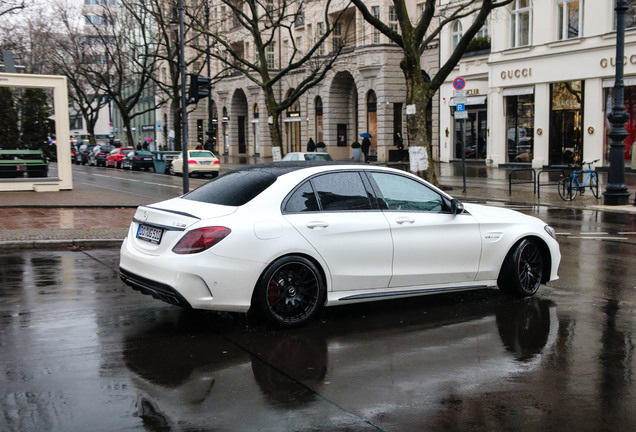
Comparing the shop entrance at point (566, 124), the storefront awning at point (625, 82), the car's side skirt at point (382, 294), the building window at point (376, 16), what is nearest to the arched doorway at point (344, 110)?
the building window at point (376, 16)

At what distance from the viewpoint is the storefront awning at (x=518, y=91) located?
121 ft

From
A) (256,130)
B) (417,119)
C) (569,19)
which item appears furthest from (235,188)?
(256,130)

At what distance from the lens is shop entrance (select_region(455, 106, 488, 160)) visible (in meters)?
41.1

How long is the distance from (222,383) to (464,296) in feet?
12.6

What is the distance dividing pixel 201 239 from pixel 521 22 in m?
34.5

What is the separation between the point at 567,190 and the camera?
2052 centimetres

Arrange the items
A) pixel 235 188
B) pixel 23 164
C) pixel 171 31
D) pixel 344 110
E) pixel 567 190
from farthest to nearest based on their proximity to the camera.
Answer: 1. pixel 344 110
2. pixel 171 31
3. pixel 23 164
4. pixel 567 190
5. pixel 235 188

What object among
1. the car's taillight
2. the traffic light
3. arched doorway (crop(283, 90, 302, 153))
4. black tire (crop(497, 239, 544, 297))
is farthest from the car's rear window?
arched doorway (crop(283, 90, 302, 153))

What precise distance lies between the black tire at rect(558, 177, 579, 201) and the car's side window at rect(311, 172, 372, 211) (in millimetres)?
14747

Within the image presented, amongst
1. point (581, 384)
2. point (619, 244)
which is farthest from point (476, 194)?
point (581, 384)

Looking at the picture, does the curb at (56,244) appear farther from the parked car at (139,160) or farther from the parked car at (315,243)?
the parked car at (139,160)

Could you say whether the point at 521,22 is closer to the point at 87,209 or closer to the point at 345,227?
the point at 87,209

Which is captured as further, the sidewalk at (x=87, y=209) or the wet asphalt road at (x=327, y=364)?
the sidewalk at (x=87, y=209)

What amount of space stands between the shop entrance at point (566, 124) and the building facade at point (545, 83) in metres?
0.05
